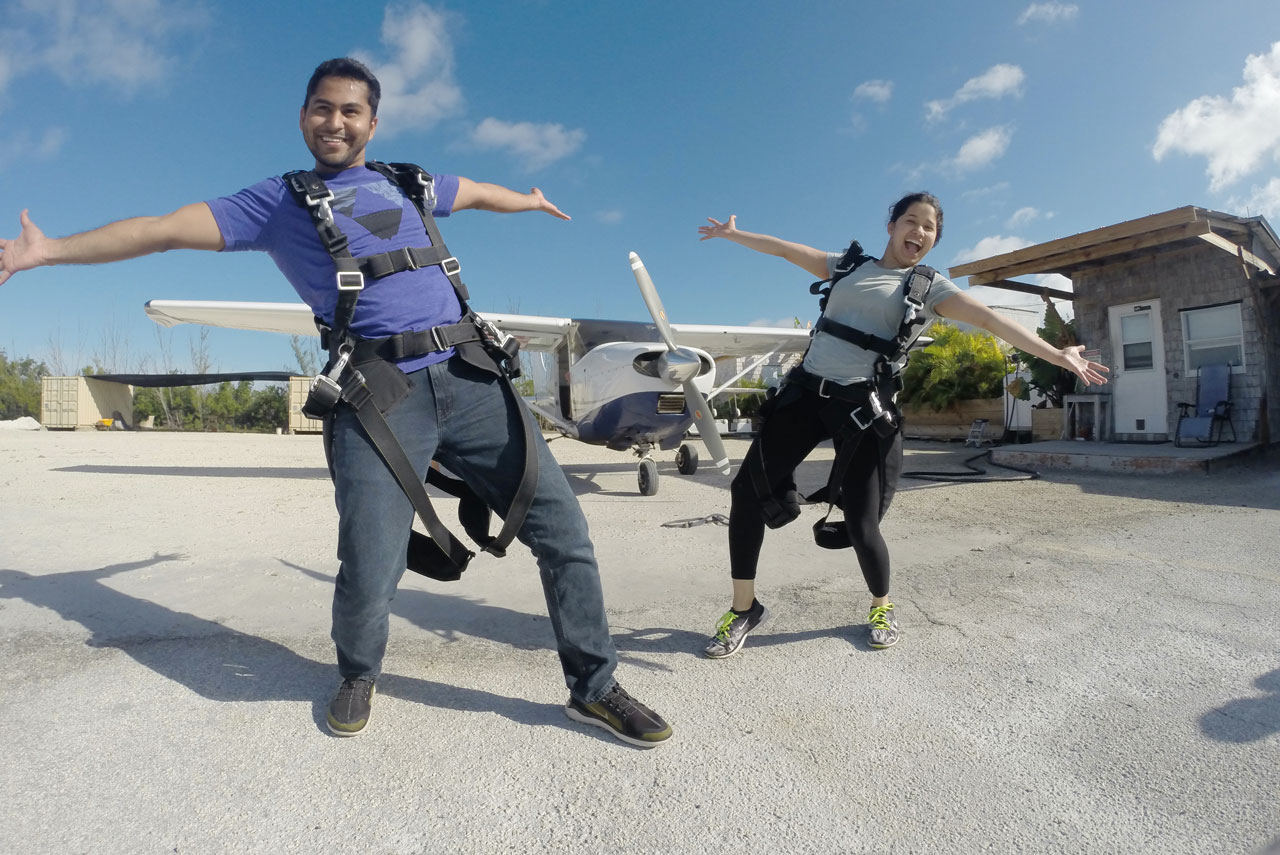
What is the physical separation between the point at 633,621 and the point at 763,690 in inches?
36.5

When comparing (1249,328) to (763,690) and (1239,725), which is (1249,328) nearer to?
(1239,725)

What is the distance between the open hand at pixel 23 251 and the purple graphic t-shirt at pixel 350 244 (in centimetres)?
41

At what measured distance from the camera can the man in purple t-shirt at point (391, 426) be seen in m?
1.91

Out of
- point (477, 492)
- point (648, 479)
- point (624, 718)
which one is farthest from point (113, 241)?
point (648, 479)

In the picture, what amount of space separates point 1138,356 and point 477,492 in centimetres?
1184

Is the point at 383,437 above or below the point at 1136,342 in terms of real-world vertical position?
below

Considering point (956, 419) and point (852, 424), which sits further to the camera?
point (956, 419)

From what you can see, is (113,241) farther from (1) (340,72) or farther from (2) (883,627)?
(2) (883,627)

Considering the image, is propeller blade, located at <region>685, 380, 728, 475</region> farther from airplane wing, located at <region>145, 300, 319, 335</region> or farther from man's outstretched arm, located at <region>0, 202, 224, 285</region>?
airplane wing, located at <region>145, 300, 319, 335</region>

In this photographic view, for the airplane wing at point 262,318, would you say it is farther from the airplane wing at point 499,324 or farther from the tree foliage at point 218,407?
the tree foliage at point 218,407

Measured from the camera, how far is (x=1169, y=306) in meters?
9.98

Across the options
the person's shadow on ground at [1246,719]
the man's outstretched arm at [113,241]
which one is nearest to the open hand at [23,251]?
the man's outstretched arm at [113,241]

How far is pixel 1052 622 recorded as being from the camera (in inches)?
111

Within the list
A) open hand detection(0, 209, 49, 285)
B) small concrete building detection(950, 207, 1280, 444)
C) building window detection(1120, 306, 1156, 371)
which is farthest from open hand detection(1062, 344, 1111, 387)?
building window detection(1120, 306, 1156, 371)
